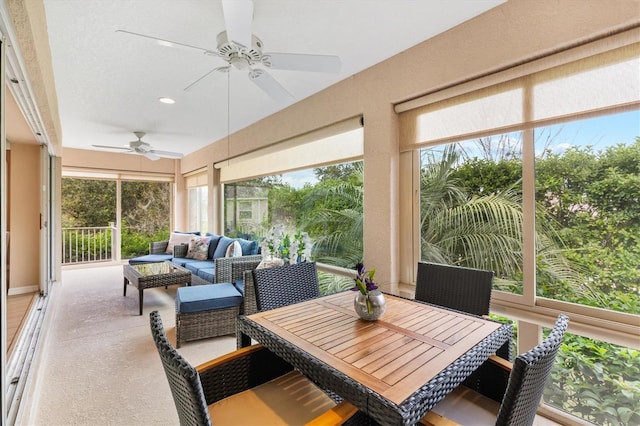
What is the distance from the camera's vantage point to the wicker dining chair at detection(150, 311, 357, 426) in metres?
1.07

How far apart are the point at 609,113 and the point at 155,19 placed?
2817mm

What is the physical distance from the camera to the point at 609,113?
1.64 m

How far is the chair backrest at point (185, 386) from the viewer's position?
0.83 meters

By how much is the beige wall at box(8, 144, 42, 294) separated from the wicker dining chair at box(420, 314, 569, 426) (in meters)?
5.36

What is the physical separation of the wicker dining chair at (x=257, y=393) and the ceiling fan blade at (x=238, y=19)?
1369 millimetres

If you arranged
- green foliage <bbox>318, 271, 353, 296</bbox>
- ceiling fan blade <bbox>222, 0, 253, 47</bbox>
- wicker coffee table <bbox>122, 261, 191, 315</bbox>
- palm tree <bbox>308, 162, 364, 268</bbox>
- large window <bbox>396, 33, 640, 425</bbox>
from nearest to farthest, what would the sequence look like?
ceiling fan blade <bbox>222, 0, 253, 47</bbox> → large window <bbox>396, 33, 640, 425</bbox> → palm tree <bbox>308, 162, 364, 268</bbox> → green foliage <bbox>318, 271, 353, 296</bbox> → wicker coffee table <bbox>122, 261, 191, 315</bbox>

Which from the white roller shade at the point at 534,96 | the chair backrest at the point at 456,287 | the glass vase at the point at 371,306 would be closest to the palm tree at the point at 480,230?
the white roller shade at the point at 534,96

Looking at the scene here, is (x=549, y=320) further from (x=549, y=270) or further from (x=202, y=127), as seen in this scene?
(x=202, y=127)

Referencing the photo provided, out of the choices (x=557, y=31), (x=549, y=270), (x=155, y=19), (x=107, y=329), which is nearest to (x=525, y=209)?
(x=549, y=270)

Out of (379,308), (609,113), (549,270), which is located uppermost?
(609,113)

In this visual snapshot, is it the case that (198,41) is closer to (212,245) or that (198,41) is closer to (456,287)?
(456,287)

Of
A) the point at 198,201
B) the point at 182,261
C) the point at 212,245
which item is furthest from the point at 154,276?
the point at 198,201

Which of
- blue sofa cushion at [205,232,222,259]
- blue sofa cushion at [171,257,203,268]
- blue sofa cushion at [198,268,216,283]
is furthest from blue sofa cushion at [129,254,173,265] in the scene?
blue sofa cushion at [198,268,216,283]

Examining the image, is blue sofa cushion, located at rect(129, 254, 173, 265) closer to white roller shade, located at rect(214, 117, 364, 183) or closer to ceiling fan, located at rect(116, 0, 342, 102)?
white roller shade, located at rect(214, 117, 364, 183)
